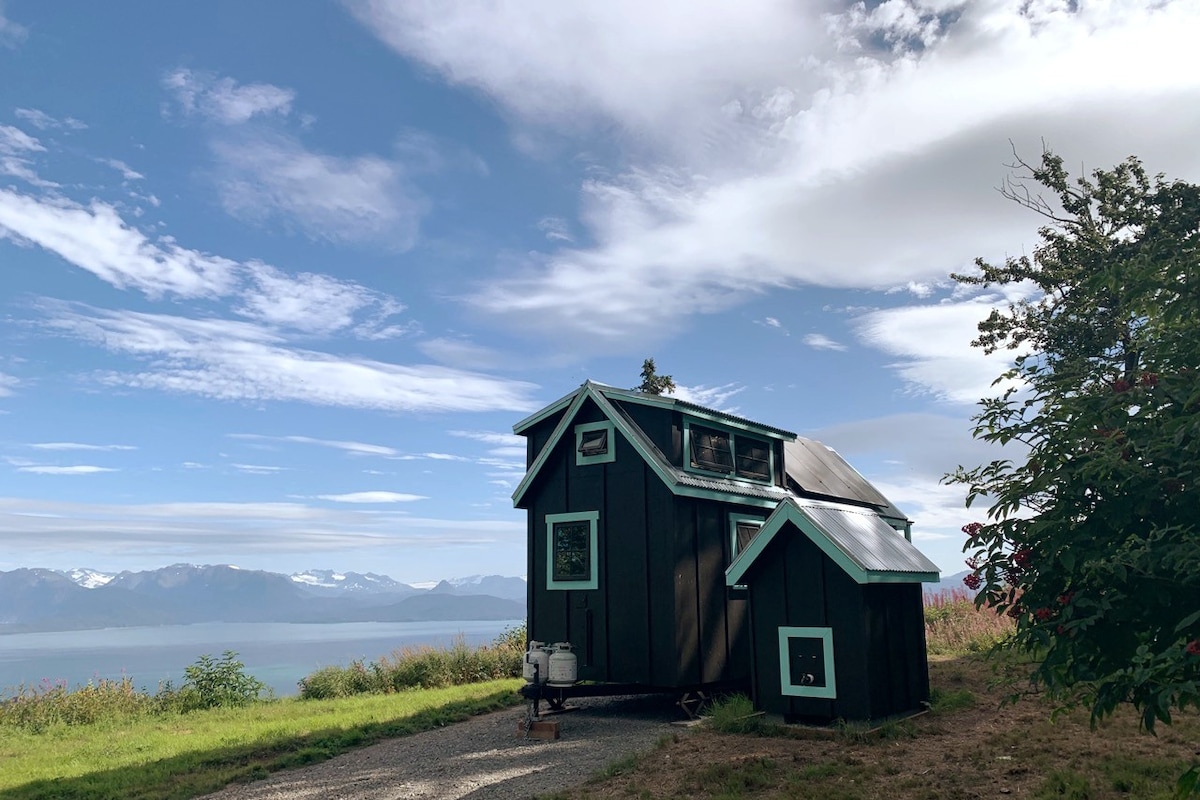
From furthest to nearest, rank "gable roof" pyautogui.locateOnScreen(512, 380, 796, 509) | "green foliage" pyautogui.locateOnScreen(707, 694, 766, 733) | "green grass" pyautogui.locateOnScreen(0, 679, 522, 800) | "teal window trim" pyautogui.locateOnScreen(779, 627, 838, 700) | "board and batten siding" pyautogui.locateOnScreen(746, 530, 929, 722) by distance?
"gable roof" pyautogui.locateOnScreen(512, 380, 796, 509) → "green foliage" pyautogui.locateOnScreen(707, 694, 766, 733) → "teal window trim" pyautogui.locateOnScreen(779, 627, 838, 700) → "board and batten siding" pyautogui.locateOnScreen(746, 530, 929, 722) → "green grass" pyautogui.locateOnScreen(0, 679, 522, 800)

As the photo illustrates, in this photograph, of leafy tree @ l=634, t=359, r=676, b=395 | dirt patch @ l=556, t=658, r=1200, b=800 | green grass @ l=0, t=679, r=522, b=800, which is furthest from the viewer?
leafy tree @ l=634, t=359, r=676, b=395

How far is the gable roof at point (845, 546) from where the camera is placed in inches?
501

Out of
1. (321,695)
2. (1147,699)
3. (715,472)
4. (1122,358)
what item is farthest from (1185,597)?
(321,695)

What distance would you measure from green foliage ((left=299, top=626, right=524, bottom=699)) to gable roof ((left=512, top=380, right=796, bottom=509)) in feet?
24.3

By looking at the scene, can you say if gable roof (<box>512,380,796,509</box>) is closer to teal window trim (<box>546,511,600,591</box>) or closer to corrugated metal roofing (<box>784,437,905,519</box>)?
teal window trim (<box>546,511,600,591</box>)

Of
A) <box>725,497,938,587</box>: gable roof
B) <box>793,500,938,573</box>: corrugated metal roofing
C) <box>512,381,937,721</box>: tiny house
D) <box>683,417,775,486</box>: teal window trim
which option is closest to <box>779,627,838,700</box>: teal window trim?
<box>512,381,937,721</box>: tiny house

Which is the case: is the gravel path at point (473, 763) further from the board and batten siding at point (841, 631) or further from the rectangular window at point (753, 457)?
the rectangular window at point (753, 457)

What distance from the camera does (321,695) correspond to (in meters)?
21.8

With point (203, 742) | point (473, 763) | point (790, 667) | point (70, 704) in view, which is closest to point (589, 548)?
point (790, 667)

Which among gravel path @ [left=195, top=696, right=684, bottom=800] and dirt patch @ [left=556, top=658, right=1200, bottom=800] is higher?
dirt patch @ [left=556, top=658, right=1200, bottom=800]

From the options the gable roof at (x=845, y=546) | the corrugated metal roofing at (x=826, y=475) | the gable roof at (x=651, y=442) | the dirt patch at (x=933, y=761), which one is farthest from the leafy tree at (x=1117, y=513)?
the corrugated metal roofing at (x=826, y=475)

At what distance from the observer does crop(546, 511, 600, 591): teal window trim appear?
16.8 m

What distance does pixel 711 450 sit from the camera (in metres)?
17.5

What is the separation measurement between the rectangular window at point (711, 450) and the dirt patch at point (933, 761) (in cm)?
581
